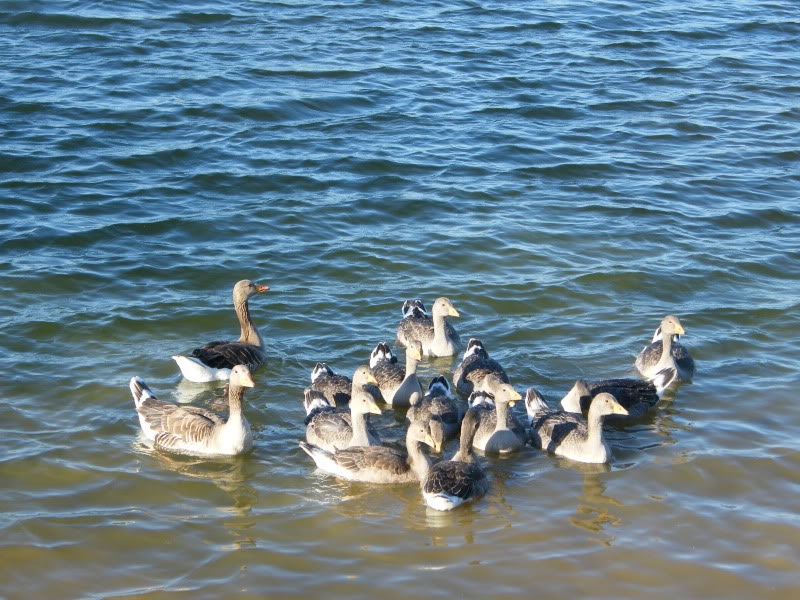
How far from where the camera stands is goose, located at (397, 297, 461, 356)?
46.0ft

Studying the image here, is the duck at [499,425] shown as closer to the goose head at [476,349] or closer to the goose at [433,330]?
the goose head at [476,349]

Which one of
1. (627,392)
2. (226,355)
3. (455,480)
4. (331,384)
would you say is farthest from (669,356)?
(226,355)

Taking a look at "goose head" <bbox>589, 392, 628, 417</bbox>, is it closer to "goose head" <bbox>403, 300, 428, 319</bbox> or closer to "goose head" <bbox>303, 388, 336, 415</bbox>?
"goose head" <bbox>303, 388, 336, 415</bbox>

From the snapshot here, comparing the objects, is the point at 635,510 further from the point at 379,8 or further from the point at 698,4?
the point at 698,4

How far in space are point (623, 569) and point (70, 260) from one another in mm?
9980

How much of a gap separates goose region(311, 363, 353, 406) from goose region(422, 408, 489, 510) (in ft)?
6.97

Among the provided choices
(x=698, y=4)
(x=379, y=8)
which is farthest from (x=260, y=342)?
(x=698, y=4)

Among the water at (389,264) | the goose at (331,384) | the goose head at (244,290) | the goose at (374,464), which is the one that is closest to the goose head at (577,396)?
the water at (389,264)

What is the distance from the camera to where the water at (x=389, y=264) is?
9.76 m

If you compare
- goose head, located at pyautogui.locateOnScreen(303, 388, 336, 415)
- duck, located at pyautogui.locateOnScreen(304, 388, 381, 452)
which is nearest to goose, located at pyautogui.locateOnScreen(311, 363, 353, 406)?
goose head, located at pyautogui.locateOnScreen(303, 388, 336, 415)

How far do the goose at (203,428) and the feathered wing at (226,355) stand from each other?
1611 mm

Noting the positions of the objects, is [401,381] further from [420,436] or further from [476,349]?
[420,436]

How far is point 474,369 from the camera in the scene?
13.0 m

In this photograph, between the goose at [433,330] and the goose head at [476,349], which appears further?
the goose at [433,330]
